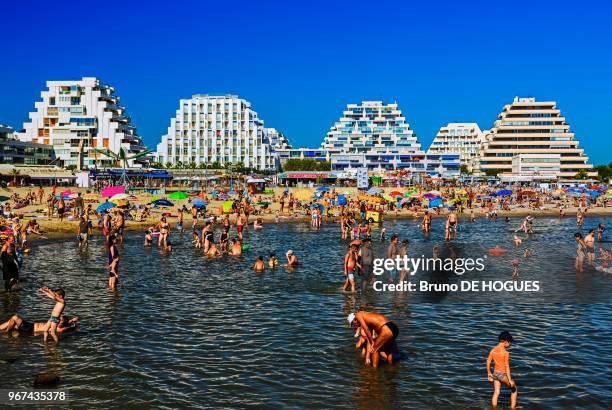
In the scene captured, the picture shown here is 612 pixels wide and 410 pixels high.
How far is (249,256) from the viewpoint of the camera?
27.5 m

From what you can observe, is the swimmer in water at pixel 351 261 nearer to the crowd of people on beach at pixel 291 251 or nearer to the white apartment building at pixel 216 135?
the crowd of people on beach at pixel 291 251

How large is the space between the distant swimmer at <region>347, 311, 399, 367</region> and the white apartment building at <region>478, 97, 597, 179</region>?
134m

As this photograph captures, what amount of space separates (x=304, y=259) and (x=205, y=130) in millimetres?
125818

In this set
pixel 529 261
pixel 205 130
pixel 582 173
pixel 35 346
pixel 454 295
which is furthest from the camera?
pixel 205 130

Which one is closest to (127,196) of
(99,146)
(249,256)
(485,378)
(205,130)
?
(249,256)

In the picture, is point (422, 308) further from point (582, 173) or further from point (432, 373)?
point (582, 173)

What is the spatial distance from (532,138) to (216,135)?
78.8 m

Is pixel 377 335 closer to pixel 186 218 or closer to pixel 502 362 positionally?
pixel 502 362

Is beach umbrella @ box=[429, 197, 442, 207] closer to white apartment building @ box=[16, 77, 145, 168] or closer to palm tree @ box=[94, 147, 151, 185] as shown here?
palm tree @ box=[94, 147, 151, 185]

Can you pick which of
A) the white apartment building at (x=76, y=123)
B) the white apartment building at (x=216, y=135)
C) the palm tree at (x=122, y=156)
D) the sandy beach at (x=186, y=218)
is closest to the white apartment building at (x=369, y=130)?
the white apartment building at (x=216, y=135)

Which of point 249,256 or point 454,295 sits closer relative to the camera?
point 454,295

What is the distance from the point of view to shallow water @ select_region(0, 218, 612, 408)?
10.2m

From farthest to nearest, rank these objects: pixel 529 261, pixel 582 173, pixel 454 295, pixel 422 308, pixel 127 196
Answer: pixel 582 173
pixel 127 196
pixel 529 261
pixel 454 295
pixel 422 308

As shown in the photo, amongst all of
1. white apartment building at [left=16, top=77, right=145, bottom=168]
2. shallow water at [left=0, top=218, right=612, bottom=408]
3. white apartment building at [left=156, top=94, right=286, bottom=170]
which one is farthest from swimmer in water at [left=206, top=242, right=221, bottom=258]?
white apartment building at [left=156, top=94, right=286, bottom=170]
